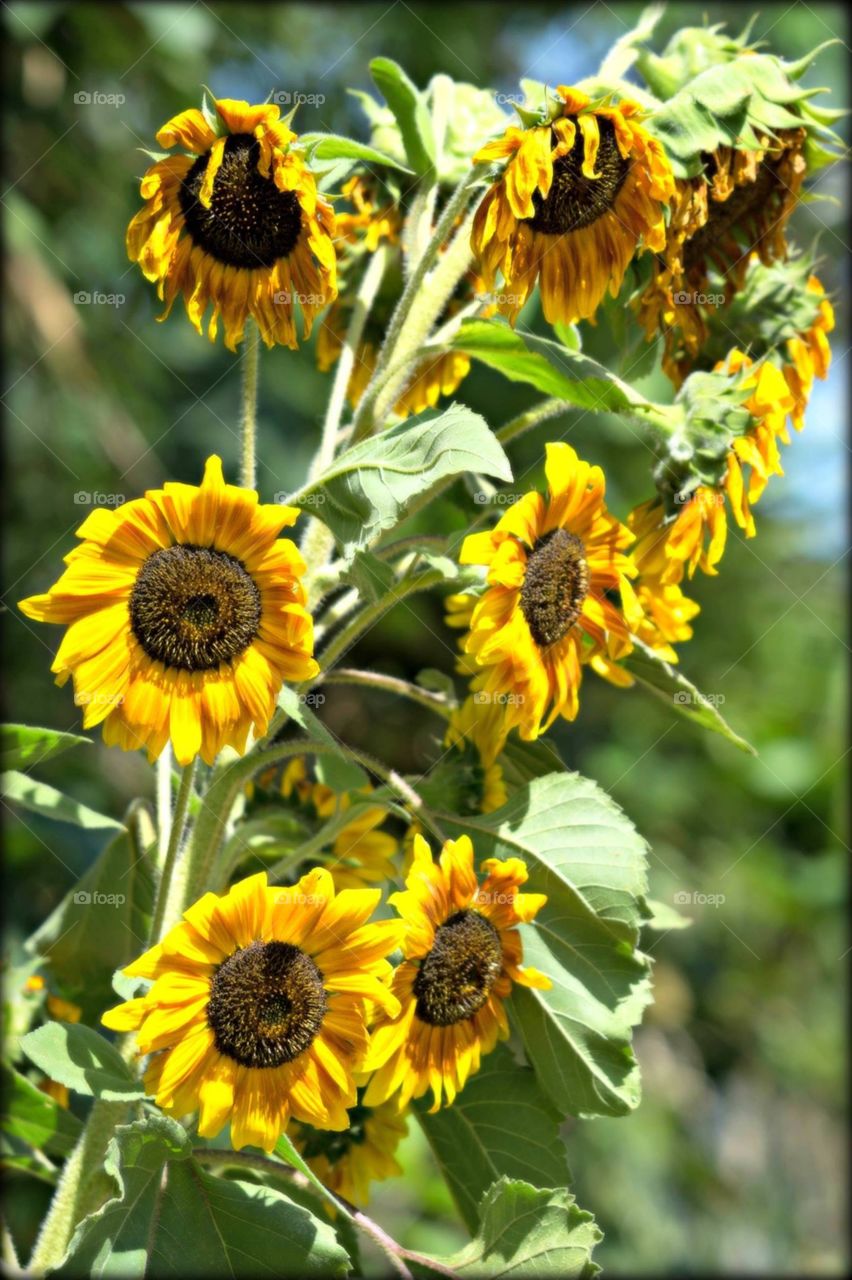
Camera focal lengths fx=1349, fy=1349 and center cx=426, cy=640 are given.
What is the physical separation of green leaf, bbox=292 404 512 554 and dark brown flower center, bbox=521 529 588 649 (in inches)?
3.4

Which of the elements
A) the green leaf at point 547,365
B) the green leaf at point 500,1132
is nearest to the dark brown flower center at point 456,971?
the green leaf at point 500,1132

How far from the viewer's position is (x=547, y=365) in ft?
2.62

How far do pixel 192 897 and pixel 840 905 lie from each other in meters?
2.90

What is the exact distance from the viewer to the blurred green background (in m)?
2.68

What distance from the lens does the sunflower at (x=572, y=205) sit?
75 cm

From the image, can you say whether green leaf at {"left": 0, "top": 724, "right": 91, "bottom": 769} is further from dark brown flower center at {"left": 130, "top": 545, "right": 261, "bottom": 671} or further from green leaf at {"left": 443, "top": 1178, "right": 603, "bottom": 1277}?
green leaf at {"left": 443, "top": 1178, "right": 603, "bottom": 1277}

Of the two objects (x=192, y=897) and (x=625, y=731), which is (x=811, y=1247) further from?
(x=192, y=897)

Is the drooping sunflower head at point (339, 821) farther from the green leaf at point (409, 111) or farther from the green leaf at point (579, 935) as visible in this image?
the green leaf at point (409, 111)

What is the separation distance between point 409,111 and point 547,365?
0.70 feet

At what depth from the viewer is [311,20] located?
323cm

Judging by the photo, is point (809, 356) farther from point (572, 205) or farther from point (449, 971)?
point (449, 971)

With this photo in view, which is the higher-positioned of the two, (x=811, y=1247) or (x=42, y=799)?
(x=42, y=799)

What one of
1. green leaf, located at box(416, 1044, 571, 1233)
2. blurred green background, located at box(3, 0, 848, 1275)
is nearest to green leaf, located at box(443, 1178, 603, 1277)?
green leaf, located at box(416, 1044, 571, 1233)

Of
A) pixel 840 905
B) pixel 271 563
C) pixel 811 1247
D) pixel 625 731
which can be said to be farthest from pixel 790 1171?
pixel 271 563
